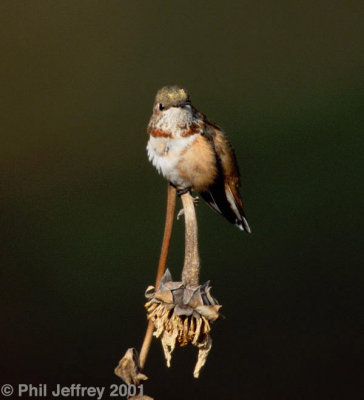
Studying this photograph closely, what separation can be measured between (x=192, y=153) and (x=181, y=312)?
32 centimetres

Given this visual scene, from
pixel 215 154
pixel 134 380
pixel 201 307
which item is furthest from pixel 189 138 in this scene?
pixel 134 380

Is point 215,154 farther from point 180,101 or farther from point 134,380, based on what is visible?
point 134,380

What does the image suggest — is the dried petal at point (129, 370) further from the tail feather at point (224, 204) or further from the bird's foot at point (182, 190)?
the tail feather at point (224, 204)

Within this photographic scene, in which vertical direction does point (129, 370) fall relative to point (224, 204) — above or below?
below

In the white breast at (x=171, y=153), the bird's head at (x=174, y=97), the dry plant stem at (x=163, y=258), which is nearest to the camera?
the dry plant stem at (x=163, y=258)

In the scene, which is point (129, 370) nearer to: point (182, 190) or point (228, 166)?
point (182, 190)

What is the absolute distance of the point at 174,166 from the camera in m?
1.08

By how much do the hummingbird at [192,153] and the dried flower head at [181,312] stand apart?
21 cm

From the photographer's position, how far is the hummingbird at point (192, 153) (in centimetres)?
102

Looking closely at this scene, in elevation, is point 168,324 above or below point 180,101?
below

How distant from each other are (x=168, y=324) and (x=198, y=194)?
13.2 inches

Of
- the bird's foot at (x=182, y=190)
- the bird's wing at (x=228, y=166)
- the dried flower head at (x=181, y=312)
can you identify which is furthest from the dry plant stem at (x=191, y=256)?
the bird's wing at (x=228, y=166)

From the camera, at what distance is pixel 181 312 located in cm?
86

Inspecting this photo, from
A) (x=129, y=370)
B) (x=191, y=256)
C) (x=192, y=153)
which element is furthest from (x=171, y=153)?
(x=129, y=370)
